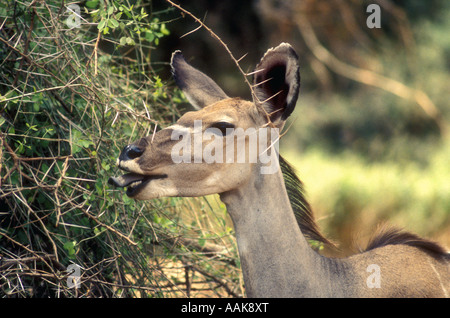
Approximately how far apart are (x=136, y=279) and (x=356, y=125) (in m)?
11.8

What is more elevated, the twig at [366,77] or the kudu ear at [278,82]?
the kudu ear at [278,82]

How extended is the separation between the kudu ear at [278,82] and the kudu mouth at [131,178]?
68 cm

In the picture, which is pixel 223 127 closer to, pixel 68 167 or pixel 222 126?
pixel 222 126

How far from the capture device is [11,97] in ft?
14.3

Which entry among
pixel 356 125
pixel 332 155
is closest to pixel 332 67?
pixel 356 125

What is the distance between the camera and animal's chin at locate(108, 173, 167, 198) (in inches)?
143

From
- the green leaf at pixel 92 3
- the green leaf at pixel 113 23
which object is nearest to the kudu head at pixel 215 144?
the green leaf at pixel 113 23

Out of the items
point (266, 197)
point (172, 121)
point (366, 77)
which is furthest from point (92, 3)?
point (366, 77)

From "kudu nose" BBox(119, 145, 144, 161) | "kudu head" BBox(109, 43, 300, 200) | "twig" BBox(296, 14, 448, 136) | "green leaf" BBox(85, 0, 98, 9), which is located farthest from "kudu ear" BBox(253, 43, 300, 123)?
"twig" BBox(296, 14, 448, 136)

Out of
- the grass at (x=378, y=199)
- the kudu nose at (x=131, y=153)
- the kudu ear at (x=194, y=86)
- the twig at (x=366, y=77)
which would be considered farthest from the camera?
the twig at (x=366, y=77)

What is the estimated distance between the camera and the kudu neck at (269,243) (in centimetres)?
370

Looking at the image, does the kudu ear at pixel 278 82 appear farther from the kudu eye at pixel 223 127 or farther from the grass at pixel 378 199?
the grass at pixel 378 199

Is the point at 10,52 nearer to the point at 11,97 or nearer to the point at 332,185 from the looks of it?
the point at 11,97

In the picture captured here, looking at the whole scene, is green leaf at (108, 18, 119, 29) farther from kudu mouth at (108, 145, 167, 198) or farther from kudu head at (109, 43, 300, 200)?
kudu mouth at (108, 145, 167, 198)
